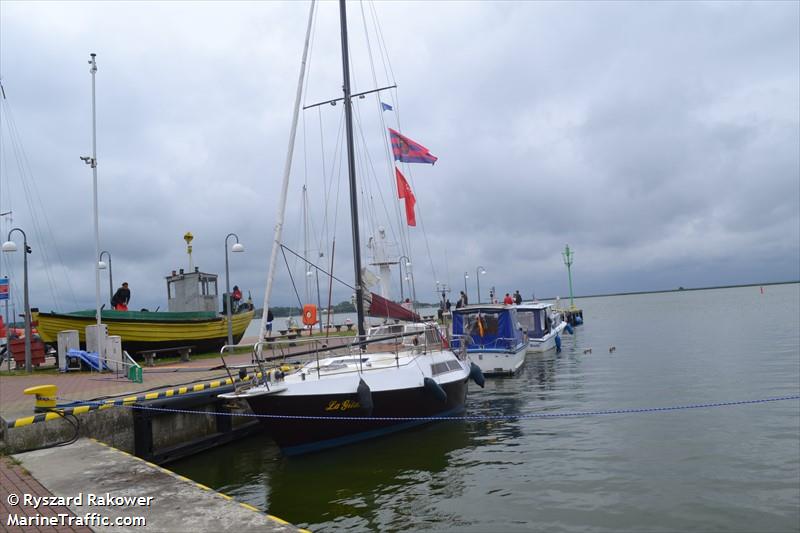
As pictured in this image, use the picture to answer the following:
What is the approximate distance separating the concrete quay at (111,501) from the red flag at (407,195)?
13.0 metres

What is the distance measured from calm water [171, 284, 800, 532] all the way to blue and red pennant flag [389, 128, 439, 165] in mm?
8981

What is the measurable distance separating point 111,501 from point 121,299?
1821 cm

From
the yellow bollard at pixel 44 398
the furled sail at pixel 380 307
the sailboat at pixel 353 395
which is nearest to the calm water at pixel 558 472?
the sailboat at pixel 353 395

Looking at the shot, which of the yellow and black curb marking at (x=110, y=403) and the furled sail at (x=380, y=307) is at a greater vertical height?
the furled sail at (x=380, y=307)

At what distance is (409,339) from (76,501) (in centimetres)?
1060

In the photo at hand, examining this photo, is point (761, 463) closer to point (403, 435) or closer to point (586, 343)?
point (403, 435)

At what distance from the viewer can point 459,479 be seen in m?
10.0

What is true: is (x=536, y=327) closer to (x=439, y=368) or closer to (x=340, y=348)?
(x=439, y=368)

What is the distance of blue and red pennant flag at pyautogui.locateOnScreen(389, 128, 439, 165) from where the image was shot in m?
20.2

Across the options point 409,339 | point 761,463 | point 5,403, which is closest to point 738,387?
point 761,463

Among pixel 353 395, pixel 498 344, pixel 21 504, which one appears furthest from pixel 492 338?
pixel 21 504

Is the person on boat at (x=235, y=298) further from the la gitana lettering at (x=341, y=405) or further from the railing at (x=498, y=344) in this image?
the la gitana lettering at (x=341, y=405)

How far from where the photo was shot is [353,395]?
36.9 feet

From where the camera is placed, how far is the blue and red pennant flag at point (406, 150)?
795 inches
